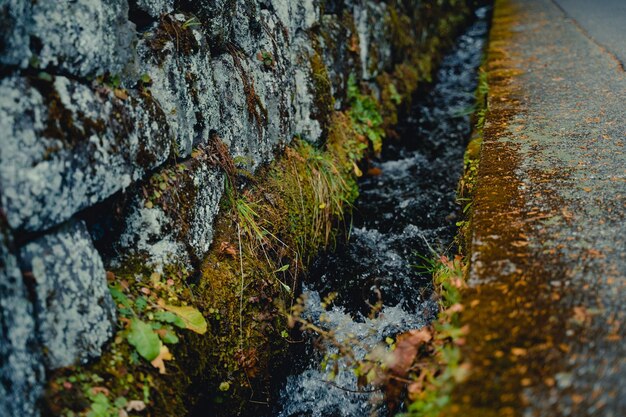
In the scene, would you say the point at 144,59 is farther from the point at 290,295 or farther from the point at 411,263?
the point at 411,263

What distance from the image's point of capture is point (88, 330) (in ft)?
6.11

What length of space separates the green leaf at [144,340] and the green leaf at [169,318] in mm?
100

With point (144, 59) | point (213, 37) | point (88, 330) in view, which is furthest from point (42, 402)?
point (213, 37)

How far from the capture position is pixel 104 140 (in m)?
1.96

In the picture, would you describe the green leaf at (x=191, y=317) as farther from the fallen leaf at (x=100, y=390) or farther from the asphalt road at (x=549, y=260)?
the asphalt road at (x=549, y=260)

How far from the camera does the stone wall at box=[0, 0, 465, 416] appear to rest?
62.4 inches

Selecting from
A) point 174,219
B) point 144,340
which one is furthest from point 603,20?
point 144,340

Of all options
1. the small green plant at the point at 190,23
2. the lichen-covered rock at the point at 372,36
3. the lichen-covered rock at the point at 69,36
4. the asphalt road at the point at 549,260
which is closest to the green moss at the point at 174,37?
the small green plant at the point at 190,23

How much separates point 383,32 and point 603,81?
9.67ft

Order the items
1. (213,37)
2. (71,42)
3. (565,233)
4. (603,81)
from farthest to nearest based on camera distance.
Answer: (603,81) → (213,37) → (565,233) → (71,42)

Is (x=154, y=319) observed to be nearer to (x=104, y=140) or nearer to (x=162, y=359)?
(x=162, y=359)

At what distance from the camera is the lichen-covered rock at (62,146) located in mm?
1567

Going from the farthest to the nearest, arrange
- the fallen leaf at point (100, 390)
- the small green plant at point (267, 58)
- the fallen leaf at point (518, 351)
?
1. the small green plant at point (267, 58)
2. the fallen leaf at point (100, 390)
3. the fallen leaf at point (518, 351)

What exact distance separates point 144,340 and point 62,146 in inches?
36.7
